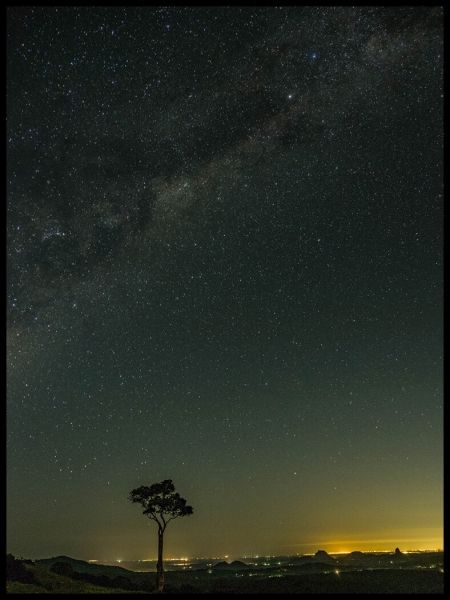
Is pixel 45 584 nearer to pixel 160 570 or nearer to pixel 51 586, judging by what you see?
pixel 51 586

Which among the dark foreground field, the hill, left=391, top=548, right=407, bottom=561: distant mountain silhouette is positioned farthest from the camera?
left=391, top=548, right=407, bottom=561: distant mountain silhouette

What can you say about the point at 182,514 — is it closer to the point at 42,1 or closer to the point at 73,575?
the point at 73,575

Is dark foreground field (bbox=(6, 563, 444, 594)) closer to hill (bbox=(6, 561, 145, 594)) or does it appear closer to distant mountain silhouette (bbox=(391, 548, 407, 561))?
hill (bbox=(6, 561, 145, 594))

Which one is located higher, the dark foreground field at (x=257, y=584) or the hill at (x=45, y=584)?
the hill at (x=45, y=584)

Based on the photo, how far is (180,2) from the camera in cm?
588

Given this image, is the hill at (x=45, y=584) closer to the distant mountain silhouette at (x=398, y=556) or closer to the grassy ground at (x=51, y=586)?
the grassy ground at (x=51, y=586)

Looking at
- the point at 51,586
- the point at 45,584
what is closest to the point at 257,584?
the point at 51,586

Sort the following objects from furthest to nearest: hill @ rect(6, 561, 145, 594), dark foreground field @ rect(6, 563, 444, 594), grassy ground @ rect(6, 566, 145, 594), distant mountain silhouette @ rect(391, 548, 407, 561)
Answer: distant mountain silhouette @ rect(391, 548, 407, 561) < dark foreground field @ rect(6, 563, 444, 594) < hill @ rect(6, 561, 145, 594) < grassy ground @ rect(6, 566, 145, 594)

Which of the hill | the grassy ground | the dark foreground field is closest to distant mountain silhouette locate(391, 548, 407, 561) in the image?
the dark foreground field

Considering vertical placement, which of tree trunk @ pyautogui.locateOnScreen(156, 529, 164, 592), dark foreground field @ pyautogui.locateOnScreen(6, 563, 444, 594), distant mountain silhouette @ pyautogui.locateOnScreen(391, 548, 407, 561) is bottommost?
distant mountain silhouette @ pyautogui.locateOnScreen(391, 548, 407, 561)

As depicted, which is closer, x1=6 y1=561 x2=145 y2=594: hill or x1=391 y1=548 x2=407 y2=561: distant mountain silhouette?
x1=6 y1=561 x2=145 y2=594: hill

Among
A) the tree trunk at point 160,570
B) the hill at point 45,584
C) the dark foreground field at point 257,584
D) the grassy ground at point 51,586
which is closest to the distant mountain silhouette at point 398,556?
the dark foreground field at point 257,584
